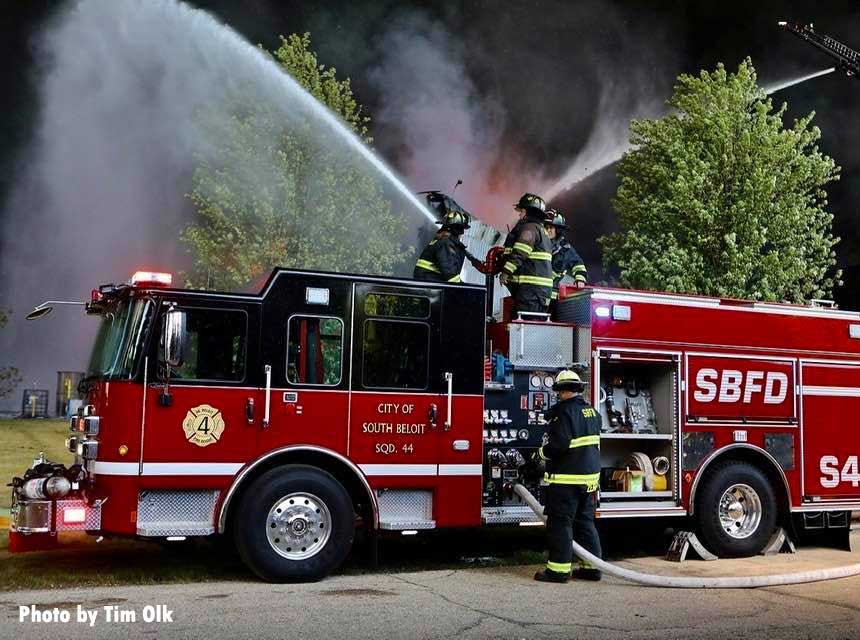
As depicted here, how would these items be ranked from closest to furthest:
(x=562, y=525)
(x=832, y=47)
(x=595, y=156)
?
(x=562, y=525) < (x=832, y=47) < (x=595, y=156)

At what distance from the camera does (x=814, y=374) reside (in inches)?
388

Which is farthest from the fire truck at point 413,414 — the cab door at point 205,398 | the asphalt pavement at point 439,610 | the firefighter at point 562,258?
the firefighter at point 562,258

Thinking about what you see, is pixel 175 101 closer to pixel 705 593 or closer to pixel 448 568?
pixel 448 568

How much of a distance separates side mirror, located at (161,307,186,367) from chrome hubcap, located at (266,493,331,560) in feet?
4.65

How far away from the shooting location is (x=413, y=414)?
8.02 metres

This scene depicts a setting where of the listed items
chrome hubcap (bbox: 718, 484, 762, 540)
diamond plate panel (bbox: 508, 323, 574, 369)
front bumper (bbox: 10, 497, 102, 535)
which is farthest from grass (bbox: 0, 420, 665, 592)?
diamond plate panel (bbox: 508, 323, 574, 369)

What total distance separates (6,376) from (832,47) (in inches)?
1158

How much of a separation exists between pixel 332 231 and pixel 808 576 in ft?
46.4

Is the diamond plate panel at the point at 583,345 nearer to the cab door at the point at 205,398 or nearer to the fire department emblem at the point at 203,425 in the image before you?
the cab door at the point at 205,398

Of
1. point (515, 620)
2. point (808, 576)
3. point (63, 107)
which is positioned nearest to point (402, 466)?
point (515, 620)

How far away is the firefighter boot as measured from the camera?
775 centimetres

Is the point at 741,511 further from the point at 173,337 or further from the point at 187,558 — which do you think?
the point at 173,337

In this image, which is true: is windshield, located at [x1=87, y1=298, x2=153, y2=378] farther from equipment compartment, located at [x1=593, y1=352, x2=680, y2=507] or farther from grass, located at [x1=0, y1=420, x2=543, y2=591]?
equipment compartment, located at [x1=593, y1=352, x2=680, y2=507]

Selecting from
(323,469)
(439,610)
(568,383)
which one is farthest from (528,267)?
(439,610)
